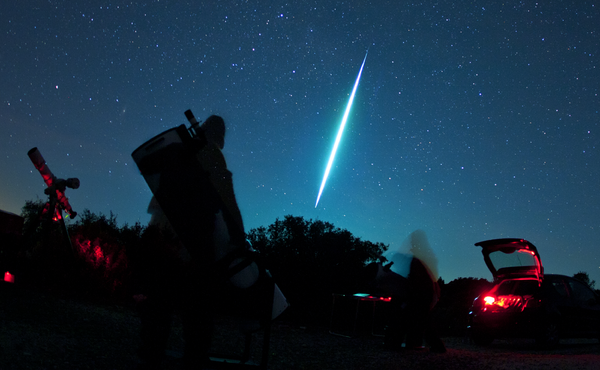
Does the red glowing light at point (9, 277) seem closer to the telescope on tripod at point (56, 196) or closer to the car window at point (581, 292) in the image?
the telescope on tripod at point (56, 196)

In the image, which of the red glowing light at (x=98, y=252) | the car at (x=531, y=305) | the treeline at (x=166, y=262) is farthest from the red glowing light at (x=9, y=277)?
the car at (x=531, y=305)

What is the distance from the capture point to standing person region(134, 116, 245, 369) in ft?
10.7

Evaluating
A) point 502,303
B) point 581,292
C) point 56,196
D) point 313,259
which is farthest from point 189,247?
point 313,259

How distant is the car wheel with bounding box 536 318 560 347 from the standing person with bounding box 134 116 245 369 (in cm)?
747

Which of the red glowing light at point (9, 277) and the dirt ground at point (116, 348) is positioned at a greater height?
the red glowing light at point (9, 277)

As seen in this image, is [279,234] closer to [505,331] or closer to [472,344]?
[472,344]

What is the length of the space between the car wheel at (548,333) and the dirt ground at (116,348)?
26 centimetres

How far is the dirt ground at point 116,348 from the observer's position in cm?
484

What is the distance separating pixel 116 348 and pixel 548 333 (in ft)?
25.3

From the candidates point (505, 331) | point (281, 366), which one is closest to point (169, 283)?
point (281, 366)

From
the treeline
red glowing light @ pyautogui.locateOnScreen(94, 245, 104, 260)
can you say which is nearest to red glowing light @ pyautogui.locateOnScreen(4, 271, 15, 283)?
the treeline

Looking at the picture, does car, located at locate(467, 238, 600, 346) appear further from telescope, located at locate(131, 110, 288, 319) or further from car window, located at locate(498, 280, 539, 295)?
telescope, located at locate(131, 110, 288, 319)

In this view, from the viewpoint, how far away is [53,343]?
17.1ft

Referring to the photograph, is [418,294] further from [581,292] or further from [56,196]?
[56,196]
